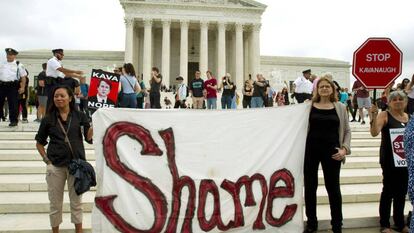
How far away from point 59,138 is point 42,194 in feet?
6.95

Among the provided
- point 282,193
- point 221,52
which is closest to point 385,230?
point 282,193

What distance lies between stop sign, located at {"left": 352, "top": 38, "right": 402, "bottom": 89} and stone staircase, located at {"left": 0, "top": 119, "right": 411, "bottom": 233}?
199 cm

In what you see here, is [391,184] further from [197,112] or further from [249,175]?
[197,112]

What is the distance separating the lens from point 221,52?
173 feet

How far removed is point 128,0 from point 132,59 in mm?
7799

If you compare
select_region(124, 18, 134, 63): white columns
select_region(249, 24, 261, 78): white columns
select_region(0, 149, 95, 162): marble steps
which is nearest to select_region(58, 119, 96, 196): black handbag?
select_region(0, 149, 95, 162): marble steps

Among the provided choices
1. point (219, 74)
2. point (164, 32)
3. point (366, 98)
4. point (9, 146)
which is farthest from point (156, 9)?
point (9, 146)

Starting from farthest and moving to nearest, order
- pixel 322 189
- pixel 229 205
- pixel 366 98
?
1. pixel 366 98
2. pixel 322 189
3. pixel 229 205

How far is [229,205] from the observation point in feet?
16.3

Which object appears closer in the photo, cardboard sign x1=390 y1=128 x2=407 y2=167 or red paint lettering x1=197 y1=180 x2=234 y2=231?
red paint lettering x1=197 y1=180 x2=234 y2=231

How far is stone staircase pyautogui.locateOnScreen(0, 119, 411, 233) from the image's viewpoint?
552 cm

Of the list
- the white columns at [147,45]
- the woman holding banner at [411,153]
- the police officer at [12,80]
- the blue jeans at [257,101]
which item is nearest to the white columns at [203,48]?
the white columns at [147,45]

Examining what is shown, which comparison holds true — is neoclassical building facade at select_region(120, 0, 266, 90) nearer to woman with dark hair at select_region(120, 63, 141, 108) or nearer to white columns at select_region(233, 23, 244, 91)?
white columns at select_region(233, 23, 244, 91)

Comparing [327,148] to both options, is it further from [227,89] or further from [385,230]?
[227,89]
